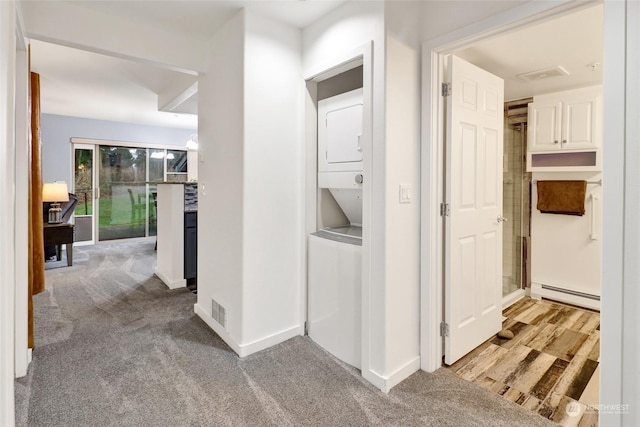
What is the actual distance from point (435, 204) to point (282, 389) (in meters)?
1.46

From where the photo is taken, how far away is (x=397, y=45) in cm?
198

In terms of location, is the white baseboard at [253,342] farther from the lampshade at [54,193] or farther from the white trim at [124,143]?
the white trim at [124,143]

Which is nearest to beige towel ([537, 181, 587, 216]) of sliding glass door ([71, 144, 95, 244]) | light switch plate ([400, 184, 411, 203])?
light switch plate ([400, 184, 411, 203])

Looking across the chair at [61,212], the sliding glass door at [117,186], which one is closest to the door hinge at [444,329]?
the chair at [61,212]

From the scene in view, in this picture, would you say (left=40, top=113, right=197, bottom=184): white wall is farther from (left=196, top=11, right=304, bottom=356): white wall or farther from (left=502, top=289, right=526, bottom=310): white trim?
(left=502, top=289, right=526, bottom=310): white trim

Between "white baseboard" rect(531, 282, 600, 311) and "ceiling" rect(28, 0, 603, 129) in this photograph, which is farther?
"white baseboard" rect(531, 282, 600, 311)

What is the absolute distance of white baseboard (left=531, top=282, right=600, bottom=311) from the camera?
133 inches

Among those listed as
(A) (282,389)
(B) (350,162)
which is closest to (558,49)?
(B) (350,162)

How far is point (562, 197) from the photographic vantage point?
3.51 m

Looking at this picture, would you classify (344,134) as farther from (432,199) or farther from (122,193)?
(122,193)

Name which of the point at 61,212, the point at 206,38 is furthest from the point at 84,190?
the point at 206,38

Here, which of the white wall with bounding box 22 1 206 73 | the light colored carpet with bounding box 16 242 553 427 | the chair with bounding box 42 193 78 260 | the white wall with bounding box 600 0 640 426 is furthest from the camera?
the chair with bounding box 42 193 78 260

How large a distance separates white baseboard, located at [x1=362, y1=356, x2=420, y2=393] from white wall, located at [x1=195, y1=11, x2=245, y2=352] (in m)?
0.95

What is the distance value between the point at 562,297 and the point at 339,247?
9.17ft
